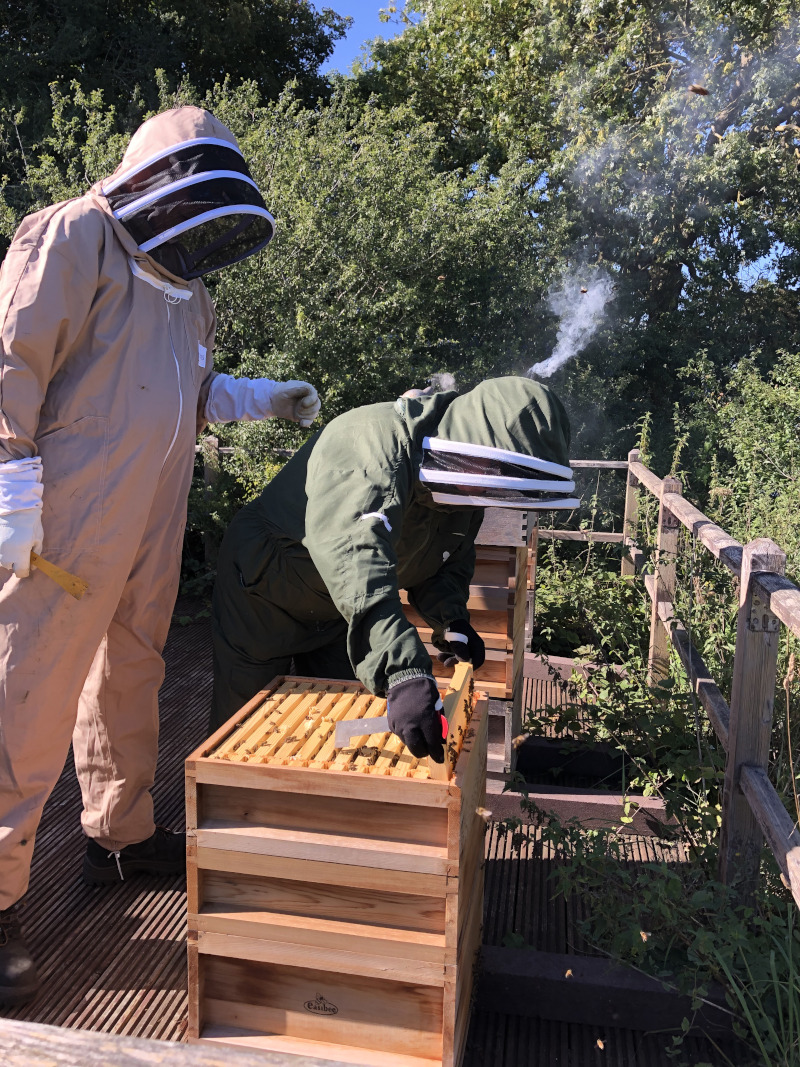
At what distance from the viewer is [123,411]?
2.24 meters

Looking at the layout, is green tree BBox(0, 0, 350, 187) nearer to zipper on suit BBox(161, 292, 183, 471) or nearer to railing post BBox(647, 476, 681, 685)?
zipper on suit BBox(161, 292, 183, 471)

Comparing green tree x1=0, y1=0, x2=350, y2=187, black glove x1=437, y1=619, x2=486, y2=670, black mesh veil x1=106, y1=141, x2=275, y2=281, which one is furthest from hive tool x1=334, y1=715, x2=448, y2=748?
green tree x1=0, y1=0, x2=350, y2=187

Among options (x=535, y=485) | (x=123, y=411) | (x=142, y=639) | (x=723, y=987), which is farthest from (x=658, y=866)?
(x=123, y=411)

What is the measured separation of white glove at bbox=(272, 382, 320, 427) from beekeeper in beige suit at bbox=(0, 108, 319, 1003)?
0.42 metres

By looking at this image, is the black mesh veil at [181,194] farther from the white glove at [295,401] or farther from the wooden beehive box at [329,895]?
the wooden beehive box at [329,895]

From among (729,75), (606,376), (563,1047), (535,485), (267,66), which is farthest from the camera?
(267,66)

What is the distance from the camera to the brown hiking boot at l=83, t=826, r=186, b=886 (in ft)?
8.97

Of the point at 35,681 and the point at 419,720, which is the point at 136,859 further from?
the point at 419,720

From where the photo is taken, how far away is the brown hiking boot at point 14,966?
2193 millimetres

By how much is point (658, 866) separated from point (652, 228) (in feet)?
36.7

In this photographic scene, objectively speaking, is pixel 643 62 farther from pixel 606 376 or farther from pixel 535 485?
pixel 535 485

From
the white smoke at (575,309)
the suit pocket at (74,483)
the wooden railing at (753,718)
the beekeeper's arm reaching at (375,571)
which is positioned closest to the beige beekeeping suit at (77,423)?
the suit pocket at (74,483)

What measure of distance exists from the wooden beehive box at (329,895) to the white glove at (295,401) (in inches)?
50.9

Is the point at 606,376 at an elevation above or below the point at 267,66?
below
